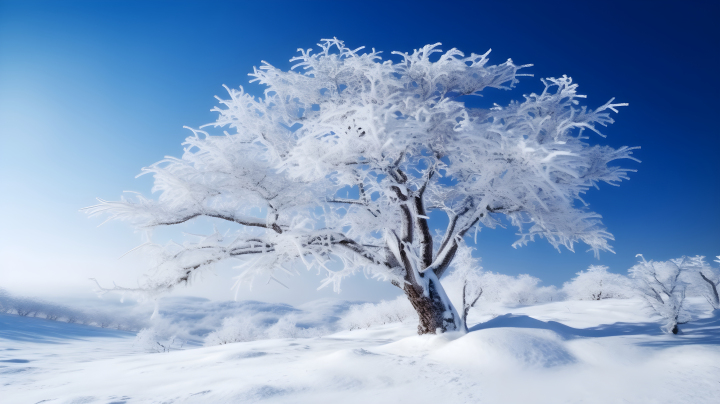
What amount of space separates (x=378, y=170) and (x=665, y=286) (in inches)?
249

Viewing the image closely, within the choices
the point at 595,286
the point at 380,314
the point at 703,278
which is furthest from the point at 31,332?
the point at 595,286

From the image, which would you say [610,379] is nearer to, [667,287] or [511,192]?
[511,192]

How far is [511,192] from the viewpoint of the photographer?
5.02 meters

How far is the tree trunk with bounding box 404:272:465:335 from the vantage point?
6.07 m

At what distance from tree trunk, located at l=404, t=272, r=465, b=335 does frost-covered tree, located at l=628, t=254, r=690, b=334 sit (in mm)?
3694

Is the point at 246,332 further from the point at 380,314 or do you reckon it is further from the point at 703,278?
the point at 703,278

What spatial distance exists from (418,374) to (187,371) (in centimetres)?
294

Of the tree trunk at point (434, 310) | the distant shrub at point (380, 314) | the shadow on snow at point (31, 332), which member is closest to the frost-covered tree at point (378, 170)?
the tree trunk at point (434, 310)

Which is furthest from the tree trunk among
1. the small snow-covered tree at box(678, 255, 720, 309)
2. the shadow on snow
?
the shadow on snow

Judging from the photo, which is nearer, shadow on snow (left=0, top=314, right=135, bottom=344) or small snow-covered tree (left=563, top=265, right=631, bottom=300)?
shadow on snow (left=0, top=314, right=135, bottom=344)

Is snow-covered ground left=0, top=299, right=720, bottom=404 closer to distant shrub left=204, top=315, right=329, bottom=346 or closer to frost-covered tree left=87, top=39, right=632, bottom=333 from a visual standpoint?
frost-covered tree left=87, top=39, right=632, bottom=333

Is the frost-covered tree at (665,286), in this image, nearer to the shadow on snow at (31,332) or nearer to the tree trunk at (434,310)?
the tree trunk at (434,310)

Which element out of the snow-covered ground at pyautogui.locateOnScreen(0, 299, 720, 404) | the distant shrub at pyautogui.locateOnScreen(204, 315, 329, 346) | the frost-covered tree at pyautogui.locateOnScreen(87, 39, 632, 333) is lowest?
the distant shrub at pyautogui.locateOnScreen(204, 315, 329, 346)

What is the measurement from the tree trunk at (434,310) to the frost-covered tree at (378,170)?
0.02 metres
